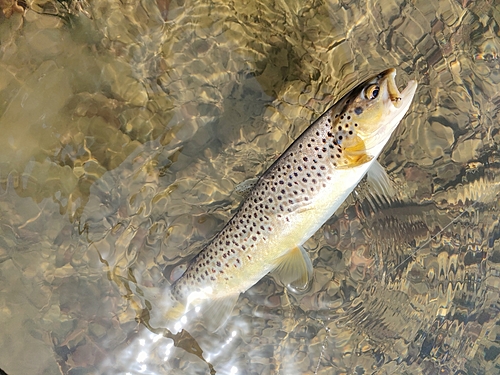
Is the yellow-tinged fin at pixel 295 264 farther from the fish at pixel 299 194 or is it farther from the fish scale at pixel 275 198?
the fish scale at pixel 275 198

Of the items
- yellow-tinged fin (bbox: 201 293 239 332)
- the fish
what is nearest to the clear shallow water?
yellow-tinged fin (bbox: 201 293 239 332)

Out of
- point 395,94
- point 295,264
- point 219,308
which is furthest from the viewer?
point 219,308

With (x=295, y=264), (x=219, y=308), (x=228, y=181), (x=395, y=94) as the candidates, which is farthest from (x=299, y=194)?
(x=228, y=181)

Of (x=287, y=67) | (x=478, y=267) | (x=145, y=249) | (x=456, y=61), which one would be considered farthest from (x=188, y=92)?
(x=478, y=267)

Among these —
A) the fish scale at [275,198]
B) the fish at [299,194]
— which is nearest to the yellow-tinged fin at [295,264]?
the fish at [299,194]

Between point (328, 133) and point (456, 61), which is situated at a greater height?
point (328, 133)

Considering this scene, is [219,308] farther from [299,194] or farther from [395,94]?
[395,94]

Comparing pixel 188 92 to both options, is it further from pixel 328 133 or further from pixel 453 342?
pixel 453 342
